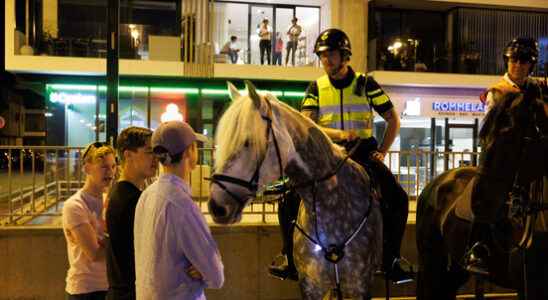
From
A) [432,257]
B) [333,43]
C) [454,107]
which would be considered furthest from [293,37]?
[333,43]

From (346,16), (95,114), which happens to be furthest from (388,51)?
(95,114)

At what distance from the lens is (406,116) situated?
23.8 metres

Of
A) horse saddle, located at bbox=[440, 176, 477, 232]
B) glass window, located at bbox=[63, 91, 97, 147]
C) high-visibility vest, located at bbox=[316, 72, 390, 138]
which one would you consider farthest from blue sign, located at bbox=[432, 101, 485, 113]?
high-visibility vest, located at bbox=[316, 72, 390, 138]

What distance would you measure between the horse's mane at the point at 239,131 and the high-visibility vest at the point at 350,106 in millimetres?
1396

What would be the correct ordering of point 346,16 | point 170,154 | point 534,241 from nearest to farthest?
point 170,154, point 534,241, point 346,16

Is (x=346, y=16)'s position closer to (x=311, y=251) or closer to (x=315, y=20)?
(x=315, y=20)

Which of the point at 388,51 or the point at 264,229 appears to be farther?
the point at 388,51

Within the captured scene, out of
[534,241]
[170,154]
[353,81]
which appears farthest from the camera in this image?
[353,81]

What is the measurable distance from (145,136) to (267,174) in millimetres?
1045

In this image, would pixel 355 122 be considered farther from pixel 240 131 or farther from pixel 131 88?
pixel 131 88

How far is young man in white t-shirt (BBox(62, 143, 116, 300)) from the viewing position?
422 centimetres

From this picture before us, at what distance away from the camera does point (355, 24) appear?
76.6 feet

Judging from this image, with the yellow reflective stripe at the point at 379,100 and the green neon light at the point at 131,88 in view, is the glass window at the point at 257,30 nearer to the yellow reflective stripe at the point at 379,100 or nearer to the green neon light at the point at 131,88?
the green neon light at the point at 131,88

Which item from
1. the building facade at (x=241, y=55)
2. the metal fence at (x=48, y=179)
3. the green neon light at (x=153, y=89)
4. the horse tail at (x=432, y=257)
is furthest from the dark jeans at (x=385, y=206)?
the green neon light at (x=153, y=89)
